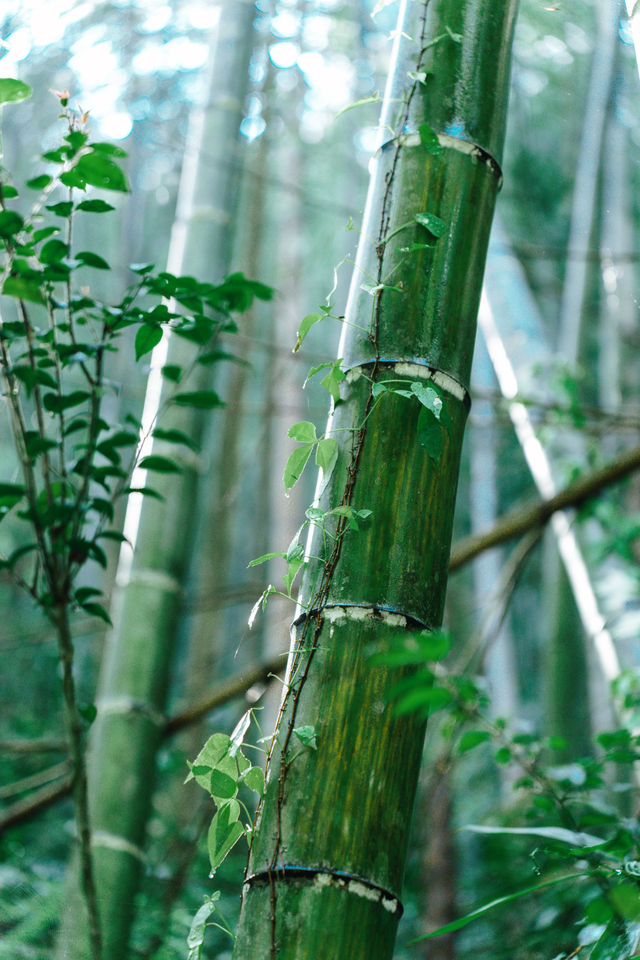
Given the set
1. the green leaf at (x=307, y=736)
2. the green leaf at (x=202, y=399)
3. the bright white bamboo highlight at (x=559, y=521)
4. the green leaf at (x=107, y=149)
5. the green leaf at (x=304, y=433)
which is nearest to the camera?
the green leaf at (x=307, y=736)

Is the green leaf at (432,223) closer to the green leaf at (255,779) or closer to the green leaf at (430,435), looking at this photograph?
the green leaf at (430,435)

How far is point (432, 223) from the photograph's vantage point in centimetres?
85

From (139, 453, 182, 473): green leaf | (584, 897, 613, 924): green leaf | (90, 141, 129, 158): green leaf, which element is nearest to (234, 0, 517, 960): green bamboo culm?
(584, 897, 613, 924): green leaf

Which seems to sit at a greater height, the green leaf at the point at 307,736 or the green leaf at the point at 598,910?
the green leaf at the point at 307,736

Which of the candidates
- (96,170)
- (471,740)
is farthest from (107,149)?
(471,740)

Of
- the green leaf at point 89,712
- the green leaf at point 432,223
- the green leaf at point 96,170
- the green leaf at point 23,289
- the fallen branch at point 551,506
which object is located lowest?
the green leaf at point 89,712

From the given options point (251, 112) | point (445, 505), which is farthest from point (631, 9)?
point (251, 112)

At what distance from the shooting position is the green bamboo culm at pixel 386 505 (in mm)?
672

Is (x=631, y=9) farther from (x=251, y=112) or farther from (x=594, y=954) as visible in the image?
(x=251, y=112)

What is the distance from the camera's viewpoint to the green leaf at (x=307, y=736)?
70 centimetres

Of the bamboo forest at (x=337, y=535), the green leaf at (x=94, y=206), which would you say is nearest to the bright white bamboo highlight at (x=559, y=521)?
the bamboo forest at (x=337, y=535)

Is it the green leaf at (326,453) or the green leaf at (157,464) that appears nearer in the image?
the green leaf at (326,453)

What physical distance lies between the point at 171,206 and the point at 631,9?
21.6 ft

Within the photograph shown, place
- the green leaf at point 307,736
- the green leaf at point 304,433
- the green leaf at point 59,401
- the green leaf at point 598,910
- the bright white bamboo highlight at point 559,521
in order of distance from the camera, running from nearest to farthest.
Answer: the green leaf at point 598,910
the green leaf at point 307,736
the green leaf at point 304,433
the green leaf at point 59,401
the bright white bamboo highlight at point 559,521
